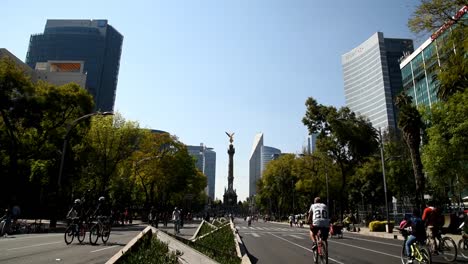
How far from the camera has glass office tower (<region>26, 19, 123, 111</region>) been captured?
161125 mm

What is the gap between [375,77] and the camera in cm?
15375

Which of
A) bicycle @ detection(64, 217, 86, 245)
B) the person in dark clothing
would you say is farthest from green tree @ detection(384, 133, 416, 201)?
bicycle @ detection(64, 217, 86, 245)

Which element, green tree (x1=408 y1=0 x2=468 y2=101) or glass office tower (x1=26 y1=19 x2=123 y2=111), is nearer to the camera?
green tree (x1=408 y1=0 x2=468 y2=101)

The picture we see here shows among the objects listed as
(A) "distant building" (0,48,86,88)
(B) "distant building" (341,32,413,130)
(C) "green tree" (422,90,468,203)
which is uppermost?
(B) "distant building" (341,32,413,130)

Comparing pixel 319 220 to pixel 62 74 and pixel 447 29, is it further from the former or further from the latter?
pixel 62 74

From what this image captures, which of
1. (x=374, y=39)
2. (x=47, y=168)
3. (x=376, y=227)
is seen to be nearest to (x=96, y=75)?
(x=374, y=39)

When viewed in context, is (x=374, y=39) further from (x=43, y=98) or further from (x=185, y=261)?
(x=185, y=261)

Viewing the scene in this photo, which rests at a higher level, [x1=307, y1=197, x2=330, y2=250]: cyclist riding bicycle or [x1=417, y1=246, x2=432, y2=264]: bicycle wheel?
[x1=307, y1=197, x2=330, y2=250]: cyclist riding bicycle

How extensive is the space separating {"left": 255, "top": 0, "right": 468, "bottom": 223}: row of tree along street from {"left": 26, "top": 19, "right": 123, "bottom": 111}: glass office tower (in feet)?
390

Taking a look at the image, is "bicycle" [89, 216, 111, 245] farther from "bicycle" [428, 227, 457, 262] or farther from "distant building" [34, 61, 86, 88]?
"distant building" [34, 61, 86, 88]

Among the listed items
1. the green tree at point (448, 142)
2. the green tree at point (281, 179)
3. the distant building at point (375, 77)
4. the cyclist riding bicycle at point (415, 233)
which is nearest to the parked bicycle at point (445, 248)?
the cyclist riding bicycle at point (415, 233)

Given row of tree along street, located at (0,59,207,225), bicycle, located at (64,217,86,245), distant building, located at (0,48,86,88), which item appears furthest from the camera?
distant building, located at (0,48,86,88)

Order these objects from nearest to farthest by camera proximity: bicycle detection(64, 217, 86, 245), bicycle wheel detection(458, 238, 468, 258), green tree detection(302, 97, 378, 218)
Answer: bicycle wheel detection(458, 238, 468, 258) → bicycle detection(64, 217, 86, 245) → green tree detection(302, 97, 378, 218)

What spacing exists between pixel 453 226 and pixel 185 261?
20195mm
